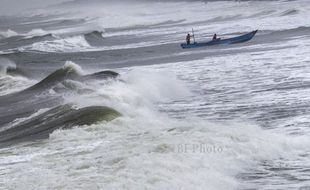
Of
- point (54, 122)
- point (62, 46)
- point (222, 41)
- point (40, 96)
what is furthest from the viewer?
point (62, 46)

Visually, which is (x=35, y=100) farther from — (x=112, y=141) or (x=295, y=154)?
(x=295, y=154)

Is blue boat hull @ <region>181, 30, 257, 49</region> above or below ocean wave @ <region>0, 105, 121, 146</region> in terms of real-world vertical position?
below

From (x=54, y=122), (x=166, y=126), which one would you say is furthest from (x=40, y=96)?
(x=166, y=126)

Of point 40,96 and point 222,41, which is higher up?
point 40,96

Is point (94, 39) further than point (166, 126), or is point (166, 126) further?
point (94, 39)

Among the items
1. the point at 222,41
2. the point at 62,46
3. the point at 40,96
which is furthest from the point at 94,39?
the point at 40,96

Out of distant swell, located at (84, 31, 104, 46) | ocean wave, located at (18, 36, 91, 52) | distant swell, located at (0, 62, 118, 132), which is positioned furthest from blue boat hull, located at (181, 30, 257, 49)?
distant swell, located at (84, 31, 104, 46)

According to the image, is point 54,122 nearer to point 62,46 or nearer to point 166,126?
point 166,126

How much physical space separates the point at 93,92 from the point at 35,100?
7.60 feet

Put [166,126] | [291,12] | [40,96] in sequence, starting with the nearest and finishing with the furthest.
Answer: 1. [166,126]
2. [40,96]
3. [291,12]

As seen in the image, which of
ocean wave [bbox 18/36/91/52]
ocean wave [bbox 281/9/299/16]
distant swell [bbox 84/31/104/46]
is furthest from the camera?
ocean wave [bbox 281/9/299/16]

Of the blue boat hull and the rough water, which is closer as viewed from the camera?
the rough water

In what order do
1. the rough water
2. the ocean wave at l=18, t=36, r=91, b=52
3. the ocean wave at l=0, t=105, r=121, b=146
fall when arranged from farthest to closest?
1. the ocean wave at l=18, t=36, r=91, b=52
2. the ocean wave at l=0, t=105, r=121, b=146
3. the rough water

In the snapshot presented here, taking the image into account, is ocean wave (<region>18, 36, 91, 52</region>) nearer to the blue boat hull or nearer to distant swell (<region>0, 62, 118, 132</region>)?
the blue boat hull
